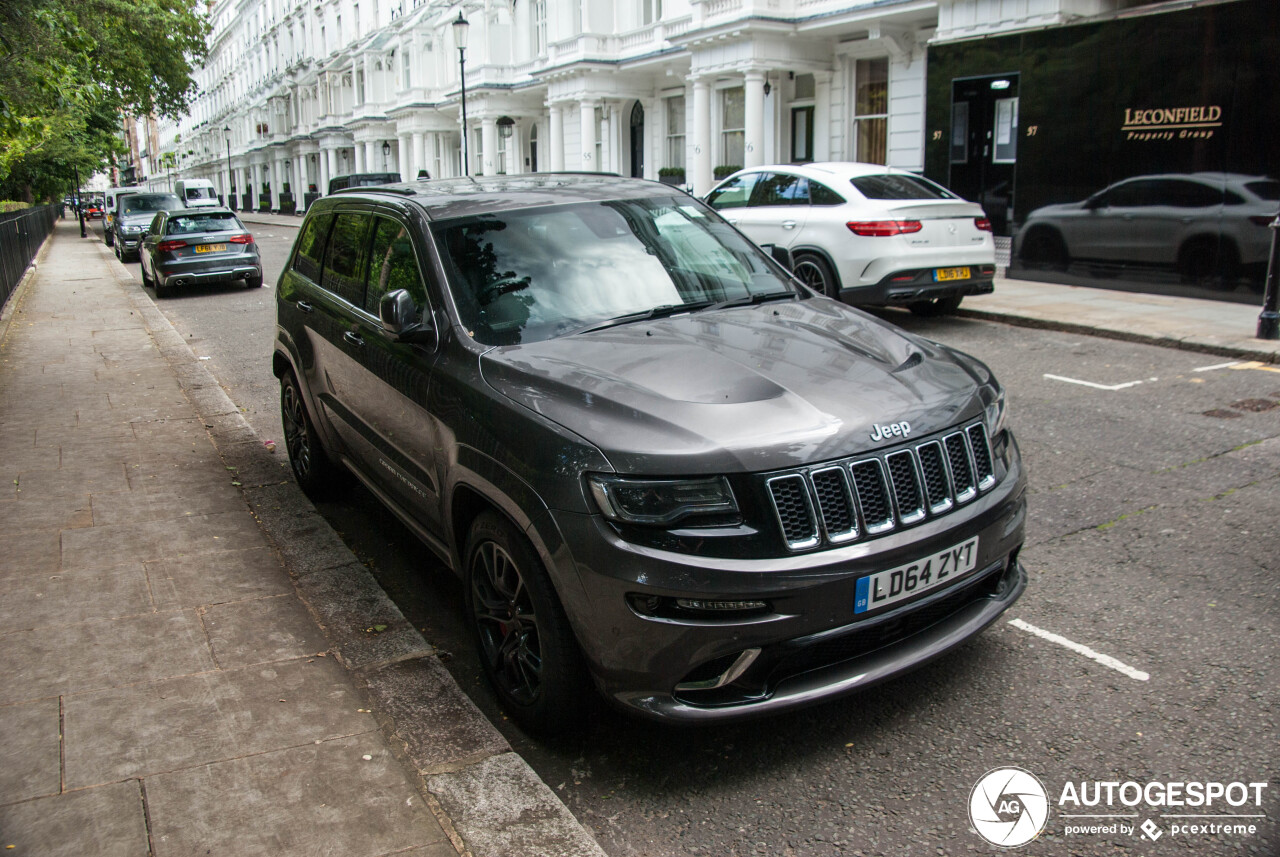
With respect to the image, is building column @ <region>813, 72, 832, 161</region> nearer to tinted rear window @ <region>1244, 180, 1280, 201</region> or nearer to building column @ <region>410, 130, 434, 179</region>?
tinted rear window @ <region>1244, 180, 1280, 201</region>

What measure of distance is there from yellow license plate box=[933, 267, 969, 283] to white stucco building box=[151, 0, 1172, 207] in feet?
25.6

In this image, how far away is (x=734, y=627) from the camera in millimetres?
2742

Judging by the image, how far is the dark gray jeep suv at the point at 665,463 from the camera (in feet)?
9.16

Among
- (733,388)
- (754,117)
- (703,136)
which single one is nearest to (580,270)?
(733,388)

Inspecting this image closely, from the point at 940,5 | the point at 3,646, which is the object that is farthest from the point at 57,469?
the point at 940,5

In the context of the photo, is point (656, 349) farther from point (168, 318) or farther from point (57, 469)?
point (168, 318)

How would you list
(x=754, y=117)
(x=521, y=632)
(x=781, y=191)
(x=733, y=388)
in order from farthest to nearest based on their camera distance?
(x=754, y=117) → (x=781, y=191) → (x=521, y=632) → (x=733, y=388)

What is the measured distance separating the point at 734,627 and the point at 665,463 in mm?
491

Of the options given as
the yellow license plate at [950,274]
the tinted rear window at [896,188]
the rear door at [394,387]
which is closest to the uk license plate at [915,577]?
the rear door at [394,387]

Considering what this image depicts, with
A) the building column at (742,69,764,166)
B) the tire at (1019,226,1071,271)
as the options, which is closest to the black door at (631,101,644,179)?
the building column at (742,69,764,166)

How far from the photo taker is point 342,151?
6444 centimetres

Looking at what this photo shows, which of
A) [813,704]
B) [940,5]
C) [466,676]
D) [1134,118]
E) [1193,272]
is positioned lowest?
[466,676]

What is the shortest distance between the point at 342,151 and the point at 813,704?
6731 cm

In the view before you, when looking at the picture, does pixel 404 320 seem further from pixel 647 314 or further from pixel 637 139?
pixel 637 139
